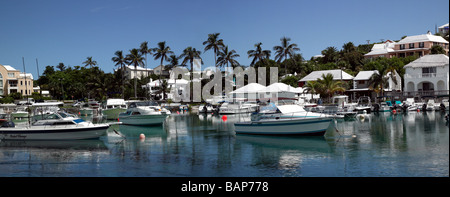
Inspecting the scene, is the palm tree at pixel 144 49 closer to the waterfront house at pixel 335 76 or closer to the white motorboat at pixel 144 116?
the waterfront house at pixel 335 76

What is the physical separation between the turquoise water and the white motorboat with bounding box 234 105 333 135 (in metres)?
0.69

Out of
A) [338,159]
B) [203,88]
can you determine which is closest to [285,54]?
[203,88]

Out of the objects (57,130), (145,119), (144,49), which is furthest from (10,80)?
(57,130)

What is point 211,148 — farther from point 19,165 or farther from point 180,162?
point 19,165

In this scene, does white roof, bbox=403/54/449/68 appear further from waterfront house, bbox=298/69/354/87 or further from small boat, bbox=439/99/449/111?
waterfront house, bbox=298/69/354/87

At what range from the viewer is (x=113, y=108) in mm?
61094

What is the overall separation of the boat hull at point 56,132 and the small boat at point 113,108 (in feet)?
82.6

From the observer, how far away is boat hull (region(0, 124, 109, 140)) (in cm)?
3248

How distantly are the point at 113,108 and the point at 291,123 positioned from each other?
36.7 m

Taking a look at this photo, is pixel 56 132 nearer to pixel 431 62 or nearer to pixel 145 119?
pixel 145 119

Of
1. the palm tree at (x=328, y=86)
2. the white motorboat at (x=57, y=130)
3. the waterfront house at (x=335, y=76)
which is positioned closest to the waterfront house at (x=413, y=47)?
the waterfront house at (x=335, y=76)

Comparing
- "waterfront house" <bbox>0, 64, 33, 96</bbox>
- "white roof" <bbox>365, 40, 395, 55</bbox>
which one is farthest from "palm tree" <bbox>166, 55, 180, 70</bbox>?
"white roof" <bbox>365, 40, 395, 55</bbox>
